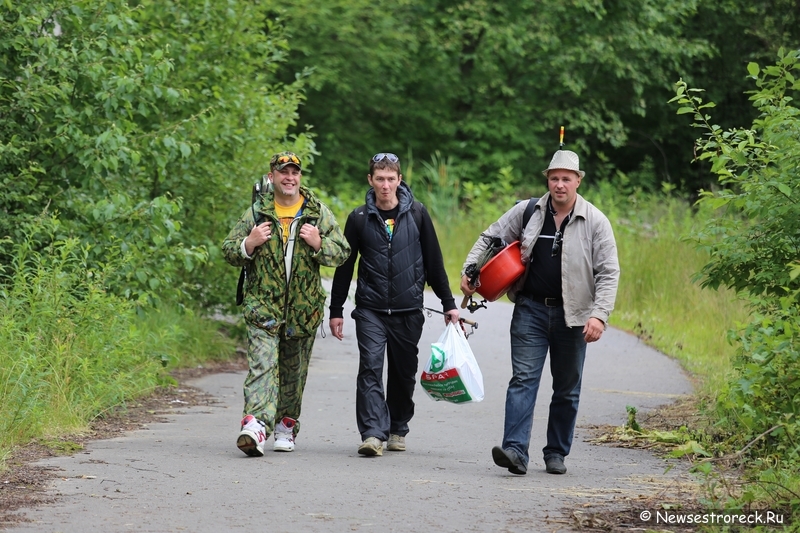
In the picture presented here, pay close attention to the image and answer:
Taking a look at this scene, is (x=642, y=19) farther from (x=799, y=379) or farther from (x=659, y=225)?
(x=799, y=379)

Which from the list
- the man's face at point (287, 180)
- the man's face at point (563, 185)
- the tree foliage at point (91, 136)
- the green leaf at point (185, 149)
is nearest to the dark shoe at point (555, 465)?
the man's face at point (563, 185)

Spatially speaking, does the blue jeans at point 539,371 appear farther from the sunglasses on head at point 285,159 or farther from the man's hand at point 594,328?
the sunglasses on head at point 285,159

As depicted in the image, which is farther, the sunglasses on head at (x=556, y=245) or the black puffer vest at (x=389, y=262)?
the black puffer vest at (x=389, y=262)

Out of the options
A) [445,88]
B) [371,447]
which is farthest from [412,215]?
[445,88]

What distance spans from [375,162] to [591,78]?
89.8ft

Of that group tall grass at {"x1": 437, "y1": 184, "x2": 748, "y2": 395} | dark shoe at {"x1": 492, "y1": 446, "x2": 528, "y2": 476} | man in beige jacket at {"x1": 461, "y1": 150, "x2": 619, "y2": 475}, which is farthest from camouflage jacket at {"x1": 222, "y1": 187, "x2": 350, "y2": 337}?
tall grass at {"x1": 437, "y1": 184, "x2": 748, "y2": 395}

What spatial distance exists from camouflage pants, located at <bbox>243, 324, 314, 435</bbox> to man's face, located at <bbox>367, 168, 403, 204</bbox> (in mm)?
1041

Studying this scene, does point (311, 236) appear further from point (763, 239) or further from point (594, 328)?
point (763, 239)

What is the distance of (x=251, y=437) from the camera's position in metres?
8.03

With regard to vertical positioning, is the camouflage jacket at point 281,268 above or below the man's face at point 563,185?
below

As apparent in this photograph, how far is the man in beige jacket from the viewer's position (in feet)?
25.7

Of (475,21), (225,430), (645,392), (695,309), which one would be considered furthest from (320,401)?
(475,21)

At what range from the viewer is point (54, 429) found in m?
8.72

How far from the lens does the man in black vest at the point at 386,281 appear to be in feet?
28.0
